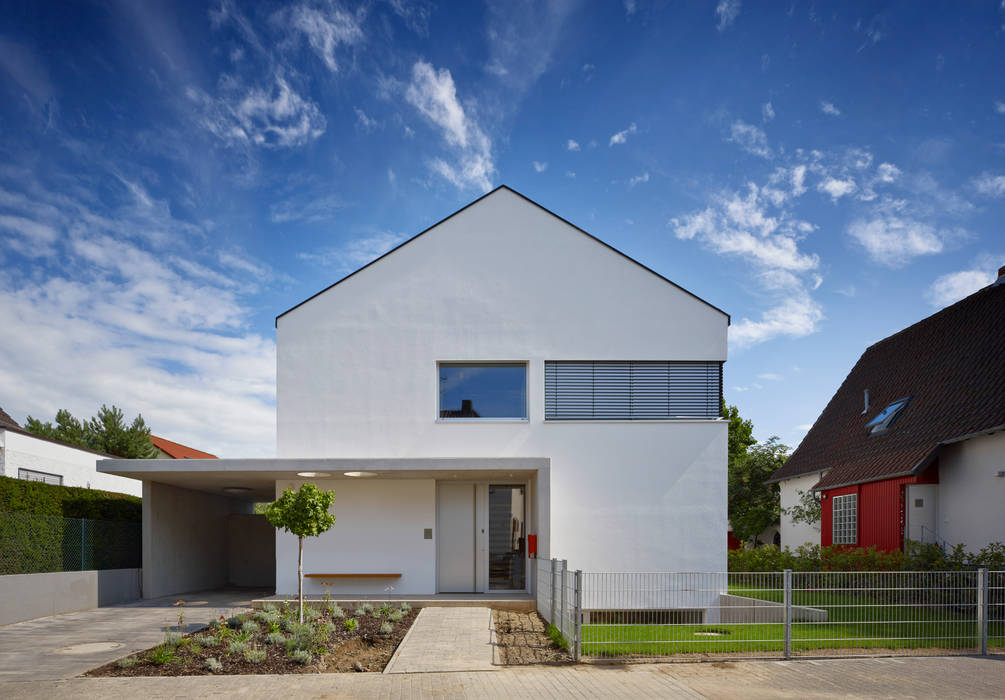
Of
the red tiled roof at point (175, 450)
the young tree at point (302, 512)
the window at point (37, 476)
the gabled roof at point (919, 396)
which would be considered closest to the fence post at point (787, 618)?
the young tree at point (302, 512)

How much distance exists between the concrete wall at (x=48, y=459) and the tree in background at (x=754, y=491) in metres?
26.4

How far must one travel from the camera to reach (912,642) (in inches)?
416

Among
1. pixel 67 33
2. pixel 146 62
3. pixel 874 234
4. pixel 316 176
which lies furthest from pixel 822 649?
pixel 67 33

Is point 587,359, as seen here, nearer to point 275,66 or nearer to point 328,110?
point 328,110

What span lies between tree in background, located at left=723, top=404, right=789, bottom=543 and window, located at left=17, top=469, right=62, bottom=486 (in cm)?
2705

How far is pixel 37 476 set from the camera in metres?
22.2

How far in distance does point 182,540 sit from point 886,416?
2020 cm

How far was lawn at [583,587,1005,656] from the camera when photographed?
1021 centimetres

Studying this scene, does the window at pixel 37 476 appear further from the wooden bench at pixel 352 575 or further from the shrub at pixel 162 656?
the shrub at pixel 162 656

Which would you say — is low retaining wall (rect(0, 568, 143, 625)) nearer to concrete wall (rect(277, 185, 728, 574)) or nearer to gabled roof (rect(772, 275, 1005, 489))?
concrete wall (rect(277, 185, 728, 574))

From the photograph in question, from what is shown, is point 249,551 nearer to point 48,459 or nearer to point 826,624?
point 48,459

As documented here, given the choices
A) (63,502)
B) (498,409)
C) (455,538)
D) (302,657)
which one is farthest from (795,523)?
(63,502)

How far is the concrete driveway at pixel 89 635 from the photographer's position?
9.55 m

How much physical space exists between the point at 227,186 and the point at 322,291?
2.97 m
